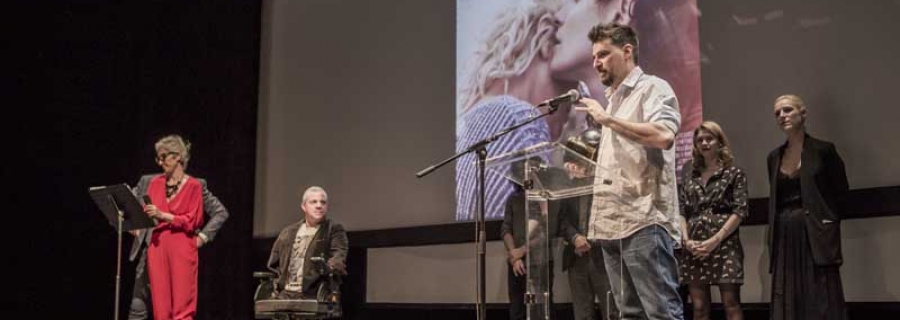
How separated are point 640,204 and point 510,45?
333cm

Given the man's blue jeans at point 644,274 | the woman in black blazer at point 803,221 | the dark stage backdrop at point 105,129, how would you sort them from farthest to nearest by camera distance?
the dark stage backdrop at point 105,129
the woman in black blazer at point 803,221
the man's blue jeans at point 644,274

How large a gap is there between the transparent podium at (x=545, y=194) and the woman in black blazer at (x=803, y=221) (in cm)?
169

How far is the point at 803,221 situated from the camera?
13.0 ft

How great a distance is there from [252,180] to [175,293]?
2.87 meters

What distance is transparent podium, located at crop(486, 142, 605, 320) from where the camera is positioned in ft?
8.75

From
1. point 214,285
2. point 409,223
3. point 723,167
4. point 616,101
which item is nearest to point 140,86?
point 214,285

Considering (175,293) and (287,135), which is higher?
(287,135)

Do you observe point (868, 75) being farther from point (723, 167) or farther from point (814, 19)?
point (723, 167)

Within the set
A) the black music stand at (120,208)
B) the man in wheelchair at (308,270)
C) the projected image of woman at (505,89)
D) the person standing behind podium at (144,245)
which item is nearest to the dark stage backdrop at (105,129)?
the person standing behind podium at (144,245)

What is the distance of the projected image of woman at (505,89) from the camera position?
218 inches

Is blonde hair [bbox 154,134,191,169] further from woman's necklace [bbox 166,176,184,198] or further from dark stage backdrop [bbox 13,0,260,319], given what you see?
dark stage backdrop [bbox 13,0,260,319]

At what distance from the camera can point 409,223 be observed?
6562 millimetres

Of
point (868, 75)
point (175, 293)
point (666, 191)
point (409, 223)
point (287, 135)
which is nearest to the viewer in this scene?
point (666, 191)

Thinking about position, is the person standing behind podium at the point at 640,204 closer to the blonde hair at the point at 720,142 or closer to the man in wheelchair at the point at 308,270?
the blonde hair at the point at 720,142
